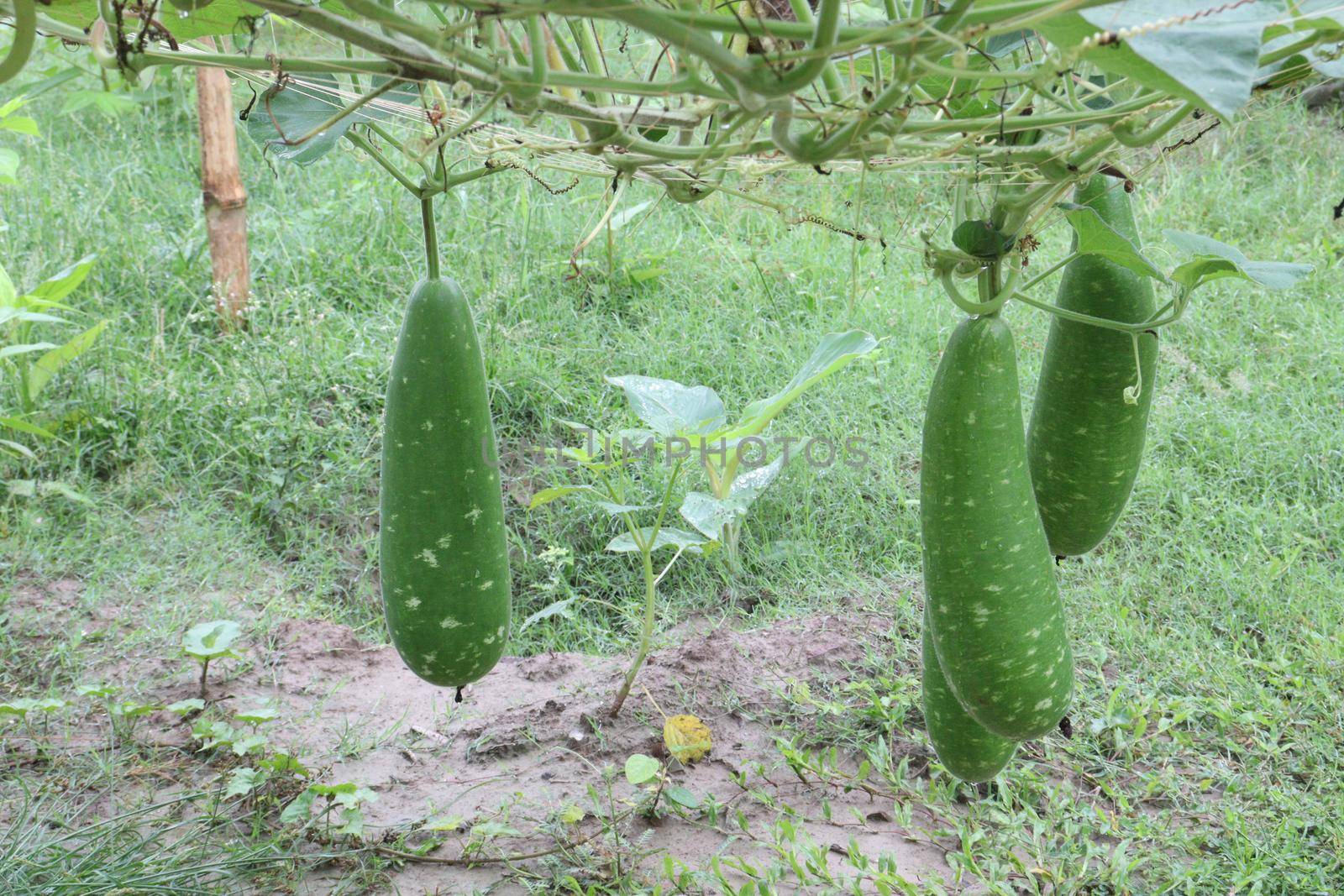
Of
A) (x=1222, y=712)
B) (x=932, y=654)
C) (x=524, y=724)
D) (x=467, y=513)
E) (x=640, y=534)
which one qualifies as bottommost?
(x=524, y=724)

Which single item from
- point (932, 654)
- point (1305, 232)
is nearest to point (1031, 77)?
point (932, 654)

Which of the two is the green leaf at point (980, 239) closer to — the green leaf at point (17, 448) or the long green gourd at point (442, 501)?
the long green gourd at point (442, 501)

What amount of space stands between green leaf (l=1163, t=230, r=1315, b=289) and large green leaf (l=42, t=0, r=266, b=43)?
1.02 metres

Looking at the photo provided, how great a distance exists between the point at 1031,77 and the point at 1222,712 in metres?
1.90

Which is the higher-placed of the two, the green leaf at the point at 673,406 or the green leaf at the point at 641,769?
the green leaf at the point at 673,406

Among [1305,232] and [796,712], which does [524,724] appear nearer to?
[796,712]

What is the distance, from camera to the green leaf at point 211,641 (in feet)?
7.77

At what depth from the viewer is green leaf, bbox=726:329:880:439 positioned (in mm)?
2076

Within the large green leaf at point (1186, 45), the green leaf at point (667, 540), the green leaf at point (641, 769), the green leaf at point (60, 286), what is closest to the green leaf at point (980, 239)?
the large green leaf at point (1186, 45)

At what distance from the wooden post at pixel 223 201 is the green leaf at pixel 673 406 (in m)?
2.03

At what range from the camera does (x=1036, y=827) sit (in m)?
2.13

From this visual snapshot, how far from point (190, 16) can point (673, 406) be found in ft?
4.52

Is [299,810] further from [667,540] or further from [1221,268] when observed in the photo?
[1221,268]

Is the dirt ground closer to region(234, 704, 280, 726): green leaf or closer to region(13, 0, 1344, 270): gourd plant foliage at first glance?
region(234, 704, 280, 726): green leaf
